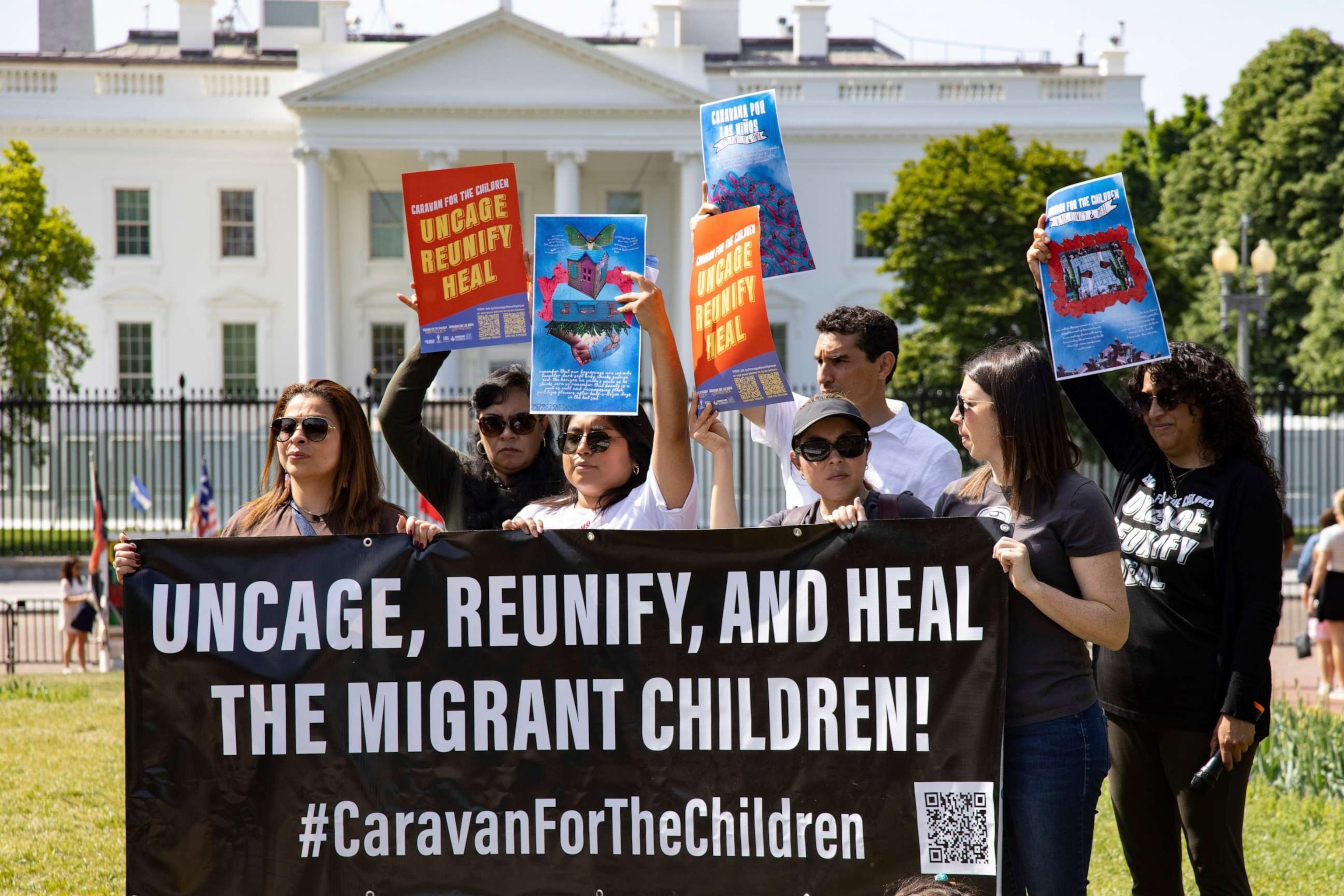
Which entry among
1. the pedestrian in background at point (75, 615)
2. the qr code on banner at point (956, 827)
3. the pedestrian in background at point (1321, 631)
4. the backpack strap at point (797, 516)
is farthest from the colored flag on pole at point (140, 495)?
the qr code on banner at point (956, 827)

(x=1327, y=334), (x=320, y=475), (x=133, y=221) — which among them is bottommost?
(x=320, y=475)

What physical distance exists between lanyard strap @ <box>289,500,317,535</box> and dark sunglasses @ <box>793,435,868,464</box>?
152 cm

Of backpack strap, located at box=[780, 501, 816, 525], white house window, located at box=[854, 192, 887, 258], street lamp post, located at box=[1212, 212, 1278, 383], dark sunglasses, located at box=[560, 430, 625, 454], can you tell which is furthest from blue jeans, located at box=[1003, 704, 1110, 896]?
white house window, located at box=[854, 192, 887, 258]

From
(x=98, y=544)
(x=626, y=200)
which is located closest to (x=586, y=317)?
(x=98, y=544)

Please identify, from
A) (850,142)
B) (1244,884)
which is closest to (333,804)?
(1244,884)

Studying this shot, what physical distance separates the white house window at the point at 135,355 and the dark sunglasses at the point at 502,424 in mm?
36254

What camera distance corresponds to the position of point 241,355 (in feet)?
126

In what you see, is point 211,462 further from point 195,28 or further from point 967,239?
point 195,28

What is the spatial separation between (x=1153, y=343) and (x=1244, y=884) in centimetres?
158

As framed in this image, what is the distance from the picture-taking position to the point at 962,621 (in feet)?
11.7

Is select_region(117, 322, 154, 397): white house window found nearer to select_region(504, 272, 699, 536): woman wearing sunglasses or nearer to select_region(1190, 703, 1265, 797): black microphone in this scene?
select_region(504, 272, 699, 536): woman wearing sunglasses

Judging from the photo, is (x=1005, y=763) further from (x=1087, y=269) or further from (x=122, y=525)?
(x=122, y=525)

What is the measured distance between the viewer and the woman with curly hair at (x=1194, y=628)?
3725mm

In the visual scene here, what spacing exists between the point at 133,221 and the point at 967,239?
24406mm
